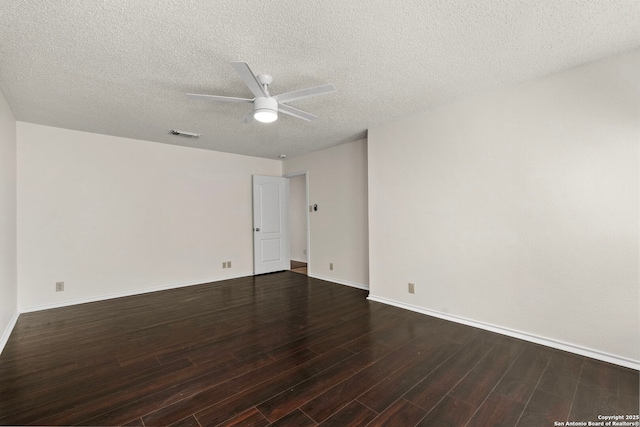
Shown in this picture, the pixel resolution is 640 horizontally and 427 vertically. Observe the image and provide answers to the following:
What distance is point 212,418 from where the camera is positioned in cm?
170

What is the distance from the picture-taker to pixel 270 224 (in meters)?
5.98

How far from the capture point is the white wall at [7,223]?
2.77 metres

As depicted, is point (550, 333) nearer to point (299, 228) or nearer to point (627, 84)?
point (627, 84)

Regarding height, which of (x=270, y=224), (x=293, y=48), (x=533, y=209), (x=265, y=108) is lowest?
(x=270, y=224)

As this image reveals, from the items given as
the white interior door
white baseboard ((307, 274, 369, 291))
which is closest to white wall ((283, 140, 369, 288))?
white baseboard ((307, 274, 369, 291))

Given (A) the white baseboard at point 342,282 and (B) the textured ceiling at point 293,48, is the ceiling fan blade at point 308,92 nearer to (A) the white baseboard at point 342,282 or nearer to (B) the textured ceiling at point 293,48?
(B) the textured ceiling at point 293,48

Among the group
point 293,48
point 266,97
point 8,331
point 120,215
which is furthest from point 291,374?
point 120,215

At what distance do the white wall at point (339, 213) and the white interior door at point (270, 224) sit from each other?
807mm

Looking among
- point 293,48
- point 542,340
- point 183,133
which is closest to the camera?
point 293,48

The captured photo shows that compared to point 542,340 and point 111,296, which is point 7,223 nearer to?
point 111,296

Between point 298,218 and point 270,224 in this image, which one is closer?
point 270,224

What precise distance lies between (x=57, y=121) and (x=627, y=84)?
19.8ft

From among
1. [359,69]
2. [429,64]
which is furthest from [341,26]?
[429,64]

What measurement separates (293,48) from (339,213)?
10.6ft
